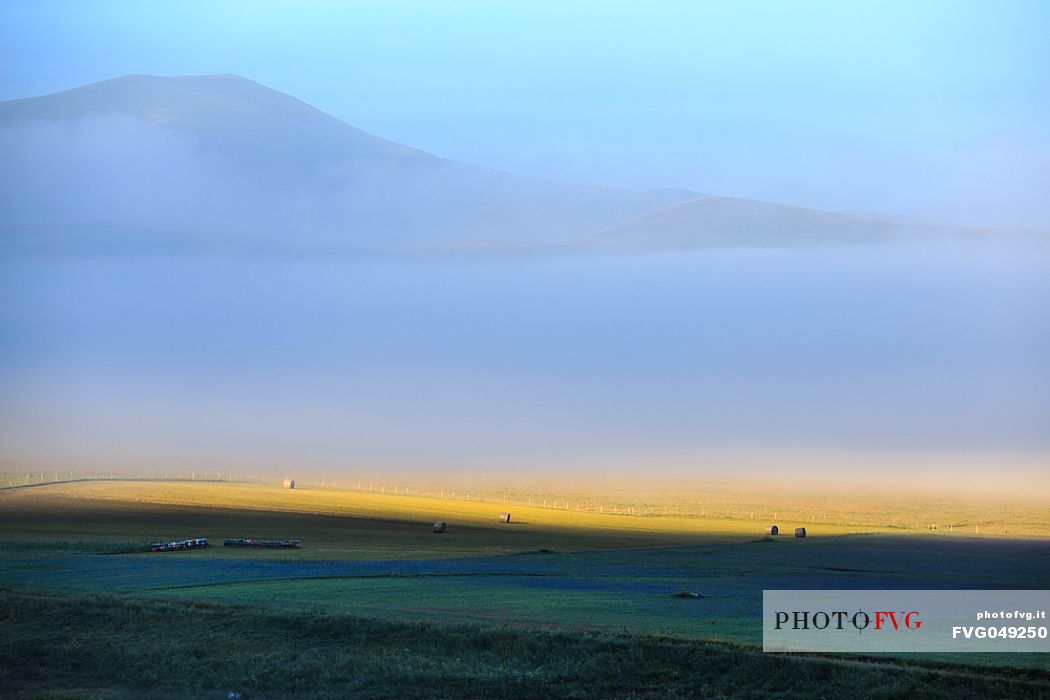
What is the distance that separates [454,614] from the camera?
26688mm

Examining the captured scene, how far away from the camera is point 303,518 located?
69.7m

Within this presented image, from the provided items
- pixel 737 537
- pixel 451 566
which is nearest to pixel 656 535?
pixel 737 537

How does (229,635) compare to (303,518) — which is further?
(303,518)

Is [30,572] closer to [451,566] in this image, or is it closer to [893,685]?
[451,566]

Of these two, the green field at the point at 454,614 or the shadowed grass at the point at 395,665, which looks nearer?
the shadowed grass at the point at 395,665

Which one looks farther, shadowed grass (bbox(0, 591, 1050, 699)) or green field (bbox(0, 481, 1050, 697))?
green field (bbox(0, 481, 1050, 697))

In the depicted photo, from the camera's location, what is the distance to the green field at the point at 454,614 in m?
20.7

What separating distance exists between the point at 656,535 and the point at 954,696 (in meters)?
50.1

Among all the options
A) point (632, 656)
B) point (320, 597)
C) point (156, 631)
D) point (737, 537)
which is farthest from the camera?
point (737, 537)

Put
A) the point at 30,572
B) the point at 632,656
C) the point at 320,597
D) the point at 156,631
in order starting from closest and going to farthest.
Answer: the point at 632,656, the point at 156,631, the point at 320,597, the point at 30,572

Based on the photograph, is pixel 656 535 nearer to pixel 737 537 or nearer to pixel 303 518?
pixel 737 537

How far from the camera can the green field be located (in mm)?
20656

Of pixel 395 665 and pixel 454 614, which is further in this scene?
pixel 454 614

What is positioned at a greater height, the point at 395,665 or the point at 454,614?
the point at 454,614
